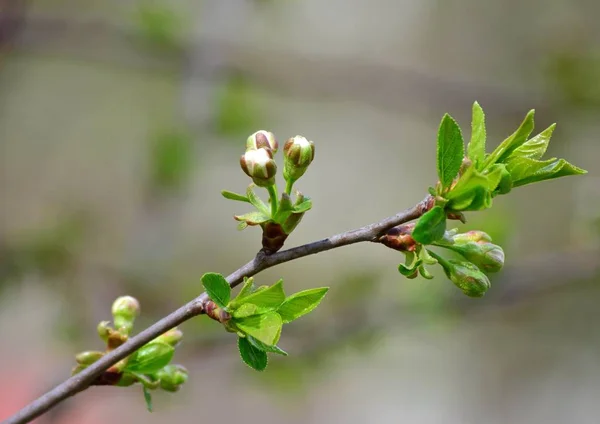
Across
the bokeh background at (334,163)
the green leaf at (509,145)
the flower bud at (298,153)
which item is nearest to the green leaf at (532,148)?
the green leaf at (509,145)

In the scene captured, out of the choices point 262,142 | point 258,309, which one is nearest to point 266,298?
point 258,309

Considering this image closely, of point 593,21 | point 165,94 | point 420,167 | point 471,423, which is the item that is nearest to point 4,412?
point 165,94

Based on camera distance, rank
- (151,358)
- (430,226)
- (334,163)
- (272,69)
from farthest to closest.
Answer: (334,163) < (272,69) < (151,358) < (430,226)

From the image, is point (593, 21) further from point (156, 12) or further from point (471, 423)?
point (156, 12)

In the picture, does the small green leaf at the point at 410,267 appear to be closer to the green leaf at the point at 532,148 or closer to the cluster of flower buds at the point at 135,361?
the green leaf at the point at 532,148

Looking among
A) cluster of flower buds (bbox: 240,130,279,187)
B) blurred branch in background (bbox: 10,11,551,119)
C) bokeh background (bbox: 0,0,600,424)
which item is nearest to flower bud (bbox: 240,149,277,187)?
cluster of flower buds (bbox: 240,130,279,187)

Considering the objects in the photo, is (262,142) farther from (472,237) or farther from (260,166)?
(472,237)

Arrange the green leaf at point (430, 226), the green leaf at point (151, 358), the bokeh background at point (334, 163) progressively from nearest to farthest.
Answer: the green leaf at point (430, 226) → the green leaf at point (151, 358) → the bokeh background at point (334, 163)
